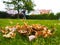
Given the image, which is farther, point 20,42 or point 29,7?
point 29,7

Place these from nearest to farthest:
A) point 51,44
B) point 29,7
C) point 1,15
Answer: point 51,44 < point 1,15 < point 29,7

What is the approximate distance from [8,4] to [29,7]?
5.96 meters

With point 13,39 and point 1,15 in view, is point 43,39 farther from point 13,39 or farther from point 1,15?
point 1,15

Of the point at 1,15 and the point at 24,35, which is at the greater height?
the point at 24,35

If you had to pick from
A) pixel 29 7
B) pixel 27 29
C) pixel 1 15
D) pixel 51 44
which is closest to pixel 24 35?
pixel 27 29

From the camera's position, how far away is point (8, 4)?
195 feet

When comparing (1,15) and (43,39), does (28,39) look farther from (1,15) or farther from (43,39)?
(1,15)

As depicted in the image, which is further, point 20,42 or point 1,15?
point 1,15

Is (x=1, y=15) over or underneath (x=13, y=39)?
underneath

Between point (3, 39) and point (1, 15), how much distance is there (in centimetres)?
4296

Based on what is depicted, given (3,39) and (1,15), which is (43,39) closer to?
(3,39)

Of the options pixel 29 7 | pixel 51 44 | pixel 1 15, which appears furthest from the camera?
pixel 29 7

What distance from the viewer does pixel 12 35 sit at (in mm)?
6668

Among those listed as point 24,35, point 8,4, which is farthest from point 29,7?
point 24,35
